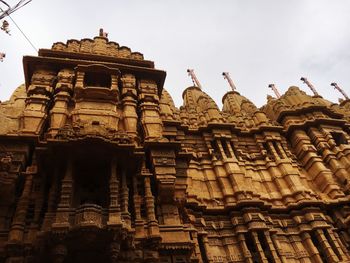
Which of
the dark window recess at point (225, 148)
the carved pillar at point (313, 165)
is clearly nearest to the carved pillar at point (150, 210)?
the dark window recess at point (225, 148)

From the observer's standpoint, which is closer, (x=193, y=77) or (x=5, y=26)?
(x=5, y=26)

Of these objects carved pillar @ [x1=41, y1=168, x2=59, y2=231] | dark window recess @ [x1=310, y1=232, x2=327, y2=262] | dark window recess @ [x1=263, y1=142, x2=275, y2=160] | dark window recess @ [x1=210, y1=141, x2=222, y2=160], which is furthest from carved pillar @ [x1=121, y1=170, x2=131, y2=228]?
dark window recess @ [x1=263, y1=142, x2=275, y2=160]

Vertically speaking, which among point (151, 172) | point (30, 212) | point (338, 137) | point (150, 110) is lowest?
point (30, 212)

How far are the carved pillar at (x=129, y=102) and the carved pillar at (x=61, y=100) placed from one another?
7.99ft

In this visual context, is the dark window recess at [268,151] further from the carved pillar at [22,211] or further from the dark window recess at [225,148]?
the carved pillar at [22,211]

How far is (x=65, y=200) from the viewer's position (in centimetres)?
1016

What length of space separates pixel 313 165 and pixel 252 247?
702 centimetres

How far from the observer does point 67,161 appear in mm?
11008

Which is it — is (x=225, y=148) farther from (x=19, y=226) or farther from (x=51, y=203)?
(x=19, y=226)

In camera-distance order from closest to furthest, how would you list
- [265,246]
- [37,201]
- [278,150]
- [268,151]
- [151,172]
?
1. [37,201]
2. [151,172]
3. [265,246]
4. [278,150]
5. [268,151]

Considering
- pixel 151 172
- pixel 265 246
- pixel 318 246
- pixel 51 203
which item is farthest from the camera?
pixel 318 246

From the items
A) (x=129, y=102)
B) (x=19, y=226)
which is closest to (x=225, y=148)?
(x=129, y=102)

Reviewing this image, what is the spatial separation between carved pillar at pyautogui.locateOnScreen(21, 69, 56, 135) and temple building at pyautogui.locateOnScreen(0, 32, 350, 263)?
2.5 inches

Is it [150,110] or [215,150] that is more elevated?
[215,150]
